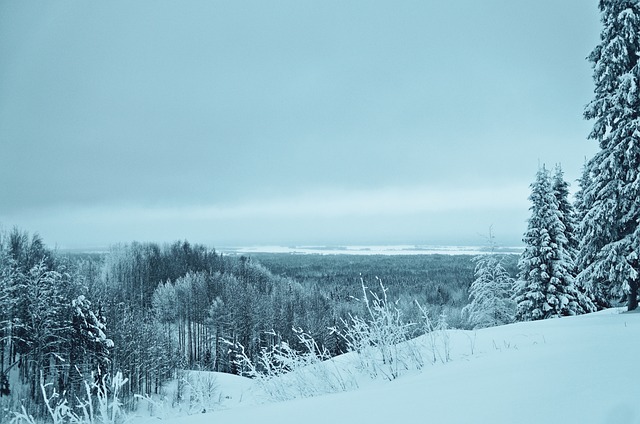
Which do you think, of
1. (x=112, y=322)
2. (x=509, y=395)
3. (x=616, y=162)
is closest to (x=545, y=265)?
(x=616, y=162)

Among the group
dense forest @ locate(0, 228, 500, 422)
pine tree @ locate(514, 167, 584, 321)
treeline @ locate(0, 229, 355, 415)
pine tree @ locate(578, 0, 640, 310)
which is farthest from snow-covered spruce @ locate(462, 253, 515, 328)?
pine tree @ locate(578, 0, 640, 310)

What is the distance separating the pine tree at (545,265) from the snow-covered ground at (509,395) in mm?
14151

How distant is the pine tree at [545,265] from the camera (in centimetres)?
1644

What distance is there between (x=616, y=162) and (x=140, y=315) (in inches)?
1645

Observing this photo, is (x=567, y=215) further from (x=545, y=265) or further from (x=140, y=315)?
(x=140, y=315)

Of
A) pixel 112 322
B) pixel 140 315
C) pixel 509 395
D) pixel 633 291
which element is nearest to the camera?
pixel 509 395

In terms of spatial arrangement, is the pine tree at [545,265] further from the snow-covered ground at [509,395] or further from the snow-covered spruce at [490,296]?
the snow-covered ground at [509,395]

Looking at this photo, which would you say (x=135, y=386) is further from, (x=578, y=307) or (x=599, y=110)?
(x=599, y=110)

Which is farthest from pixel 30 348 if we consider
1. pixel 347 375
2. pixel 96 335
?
pixel 347 375

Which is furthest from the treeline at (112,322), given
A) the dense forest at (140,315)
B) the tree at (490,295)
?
the tree at (490,295)

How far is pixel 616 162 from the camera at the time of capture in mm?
9586

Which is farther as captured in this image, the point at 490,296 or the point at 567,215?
the point at 490,296

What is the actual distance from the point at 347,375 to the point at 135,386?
110ft

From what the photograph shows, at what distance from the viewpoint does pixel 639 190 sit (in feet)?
30.0
